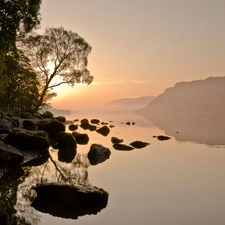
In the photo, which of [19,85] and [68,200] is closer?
[68,200]

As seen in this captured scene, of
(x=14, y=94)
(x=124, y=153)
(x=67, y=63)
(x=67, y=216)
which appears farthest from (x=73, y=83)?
(x=67, y=216)

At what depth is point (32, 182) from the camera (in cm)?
1176

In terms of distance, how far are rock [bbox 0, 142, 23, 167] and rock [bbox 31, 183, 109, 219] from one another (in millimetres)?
4552

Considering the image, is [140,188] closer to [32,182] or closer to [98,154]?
[32,182]

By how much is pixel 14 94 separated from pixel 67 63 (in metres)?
9.84

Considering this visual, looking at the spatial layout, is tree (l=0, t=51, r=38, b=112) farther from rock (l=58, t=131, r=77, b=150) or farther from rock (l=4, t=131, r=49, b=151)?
rock (l=4, t=131, r=49, b=151)

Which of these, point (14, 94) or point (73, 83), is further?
point (73, 83)

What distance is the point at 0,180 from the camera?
1155cm

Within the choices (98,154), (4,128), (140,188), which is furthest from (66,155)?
(140,188)

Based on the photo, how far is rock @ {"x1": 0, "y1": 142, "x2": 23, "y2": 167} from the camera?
13.8 meters

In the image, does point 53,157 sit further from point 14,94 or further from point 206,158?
→ point 14,94

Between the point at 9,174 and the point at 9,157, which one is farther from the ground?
the point at 9,157

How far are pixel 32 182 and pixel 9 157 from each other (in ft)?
9.50

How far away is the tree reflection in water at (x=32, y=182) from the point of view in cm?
846
